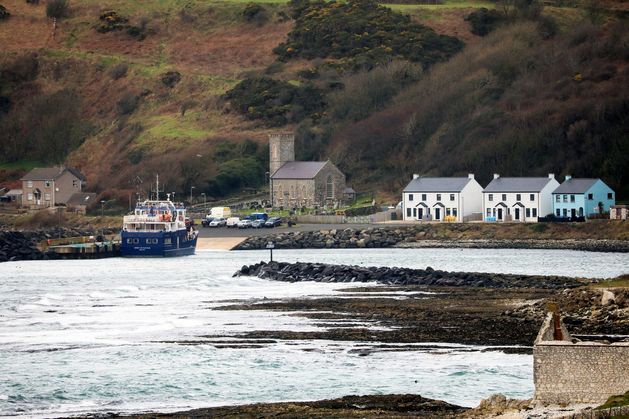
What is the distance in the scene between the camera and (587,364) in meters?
27.0

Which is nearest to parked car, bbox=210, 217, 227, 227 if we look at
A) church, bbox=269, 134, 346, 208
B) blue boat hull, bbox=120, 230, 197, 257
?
church, bbox=269, 134, 346, 208

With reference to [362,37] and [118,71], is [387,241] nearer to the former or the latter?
[362,37]

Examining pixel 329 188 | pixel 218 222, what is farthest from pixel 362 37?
pixel 218 222

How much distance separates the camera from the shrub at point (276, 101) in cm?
14725

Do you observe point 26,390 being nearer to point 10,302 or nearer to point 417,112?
point 10,302

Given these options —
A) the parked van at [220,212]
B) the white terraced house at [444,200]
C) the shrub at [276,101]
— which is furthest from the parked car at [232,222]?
the shrub at [276,101]

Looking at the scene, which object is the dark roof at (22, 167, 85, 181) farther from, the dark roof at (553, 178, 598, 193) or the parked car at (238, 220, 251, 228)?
the dark roof at (553, 178, 598, 193)

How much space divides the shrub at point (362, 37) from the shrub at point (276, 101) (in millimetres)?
10128

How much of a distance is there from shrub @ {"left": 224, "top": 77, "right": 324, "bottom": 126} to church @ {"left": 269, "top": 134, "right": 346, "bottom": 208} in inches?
1031

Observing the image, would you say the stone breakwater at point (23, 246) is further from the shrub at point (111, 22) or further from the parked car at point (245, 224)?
the shrub at point (111, 22)

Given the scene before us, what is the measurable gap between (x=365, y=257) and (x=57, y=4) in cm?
11363

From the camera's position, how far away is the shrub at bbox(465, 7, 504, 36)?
166 metres

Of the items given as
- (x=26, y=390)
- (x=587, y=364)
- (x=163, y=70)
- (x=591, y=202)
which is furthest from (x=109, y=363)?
(x=163, y=70)

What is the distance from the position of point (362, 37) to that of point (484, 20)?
14.7 meters
